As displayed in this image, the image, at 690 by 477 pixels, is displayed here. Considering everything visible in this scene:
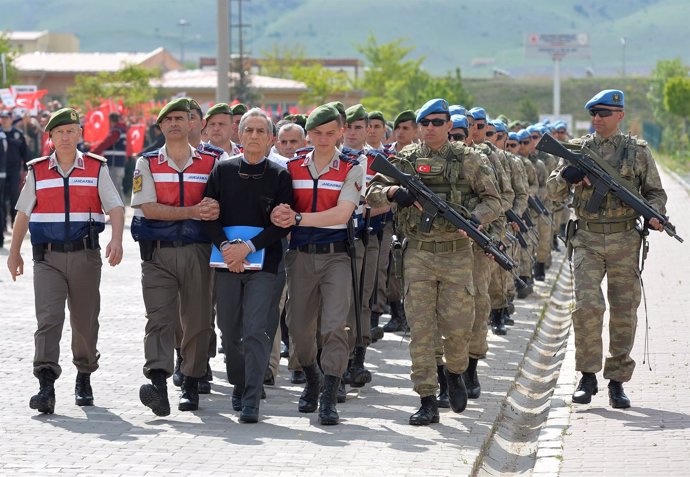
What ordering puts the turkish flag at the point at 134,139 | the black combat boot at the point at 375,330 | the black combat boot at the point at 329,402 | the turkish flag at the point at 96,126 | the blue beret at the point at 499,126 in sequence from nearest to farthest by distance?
the black combat boot at the point at 329,402, the black combat boot at the point at 375,330, the blue beret at the point at 499,126, the turkish flag at the point at 96,126, the turkish flag at the point at 134,139

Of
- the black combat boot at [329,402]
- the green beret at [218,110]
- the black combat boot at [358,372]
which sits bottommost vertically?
the black combat boot at [358,372]

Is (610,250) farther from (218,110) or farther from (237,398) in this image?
(218,110)

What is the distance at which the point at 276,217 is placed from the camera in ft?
28.8

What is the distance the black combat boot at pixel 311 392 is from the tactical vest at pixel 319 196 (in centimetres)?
88

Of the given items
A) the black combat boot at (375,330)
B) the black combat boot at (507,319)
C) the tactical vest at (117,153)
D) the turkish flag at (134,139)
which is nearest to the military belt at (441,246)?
the black combat boot at (375,330)

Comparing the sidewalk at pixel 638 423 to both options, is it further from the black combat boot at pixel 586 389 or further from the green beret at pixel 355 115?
the green beret at pixel 355 115

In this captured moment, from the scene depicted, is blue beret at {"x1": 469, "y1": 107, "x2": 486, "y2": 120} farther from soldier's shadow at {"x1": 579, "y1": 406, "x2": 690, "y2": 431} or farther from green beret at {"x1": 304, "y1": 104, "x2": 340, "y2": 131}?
soldier's shadow at {"x1": 579, "y1": 406, "x2": 690, "y2": 431}

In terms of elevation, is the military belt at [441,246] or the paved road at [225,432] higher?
the military belt at [441,246]

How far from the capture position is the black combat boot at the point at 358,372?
413 inches

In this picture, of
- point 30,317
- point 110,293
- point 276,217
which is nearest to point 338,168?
point 276,217

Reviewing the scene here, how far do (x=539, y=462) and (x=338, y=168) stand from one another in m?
2.45

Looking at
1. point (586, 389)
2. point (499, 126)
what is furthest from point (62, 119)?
point (499, 126)

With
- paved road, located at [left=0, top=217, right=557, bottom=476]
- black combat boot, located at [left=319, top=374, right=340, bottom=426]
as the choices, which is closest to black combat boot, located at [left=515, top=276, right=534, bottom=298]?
paved road, located at [left=0, top=217, right=557, bottom=476]

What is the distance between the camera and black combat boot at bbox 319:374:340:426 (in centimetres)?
879
